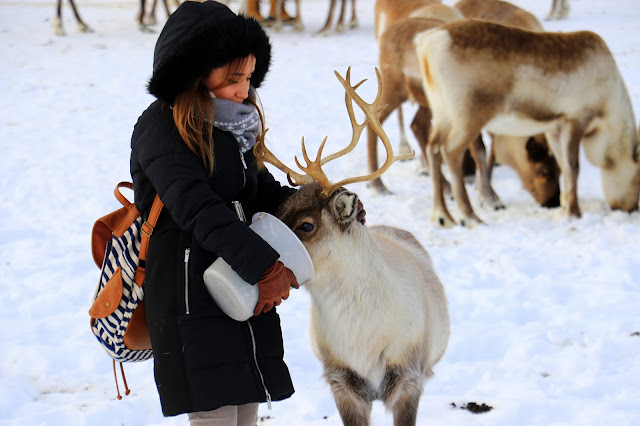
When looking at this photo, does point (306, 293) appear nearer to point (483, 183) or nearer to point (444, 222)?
point (444, 222)

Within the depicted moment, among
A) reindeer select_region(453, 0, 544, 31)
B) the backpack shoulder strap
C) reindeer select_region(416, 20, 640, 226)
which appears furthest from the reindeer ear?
the backpack shoulder strap

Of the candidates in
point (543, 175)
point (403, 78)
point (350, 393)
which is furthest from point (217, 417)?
point (543, 175)

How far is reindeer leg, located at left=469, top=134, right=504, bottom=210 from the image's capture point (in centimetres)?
619

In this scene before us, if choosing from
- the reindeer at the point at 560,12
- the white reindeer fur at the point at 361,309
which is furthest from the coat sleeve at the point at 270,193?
the reindeer at the point at 560,12

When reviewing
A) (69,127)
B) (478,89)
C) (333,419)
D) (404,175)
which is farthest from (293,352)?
(69,127)

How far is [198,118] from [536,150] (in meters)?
4.76

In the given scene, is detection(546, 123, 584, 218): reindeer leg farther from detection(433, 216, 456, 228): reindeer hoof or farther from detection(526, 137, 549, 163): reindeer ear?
detection(433, 216, 456, 228): reindeer hoof

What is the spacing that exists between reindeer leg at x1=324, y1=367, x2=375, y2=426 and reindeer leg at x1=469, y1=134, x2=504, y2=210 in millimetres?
3857

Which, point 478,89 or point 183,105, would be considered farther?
point 478,89

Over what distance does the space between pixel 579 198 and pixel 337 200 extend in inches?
177

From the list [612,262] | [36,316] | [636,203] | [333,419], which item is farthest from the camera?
[636,203]

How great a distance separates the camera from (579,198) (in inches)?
251

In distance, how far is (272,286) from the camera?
2080mm

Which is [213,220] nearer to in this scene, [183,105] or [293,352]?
[183,105]
